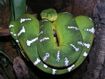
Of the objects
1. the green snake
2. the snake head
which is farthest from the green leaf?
the snake head

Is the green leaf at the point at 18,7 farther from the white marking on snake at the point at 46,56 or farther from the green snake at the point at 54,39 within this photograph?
the white marking on snake at the point at 46,56

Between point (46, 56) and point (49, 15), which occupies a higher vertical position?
point (49, 15)

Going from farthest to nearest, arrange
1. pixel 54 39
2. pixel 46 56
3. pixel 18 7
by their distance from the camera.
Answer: pixel 18 7 < pixel 54 39 < pixel 46 56

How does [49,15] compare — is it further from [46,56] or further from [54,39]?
[46,56]

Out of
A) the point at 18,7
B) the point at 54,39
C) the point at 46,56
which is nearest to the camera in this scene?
the point at 46,56

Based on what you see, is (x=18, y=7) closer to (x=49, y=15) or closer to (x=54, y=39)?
(x=49, y=15)

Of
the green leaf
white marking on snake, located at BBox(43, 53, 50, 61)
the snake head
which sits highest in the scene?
the green leaf

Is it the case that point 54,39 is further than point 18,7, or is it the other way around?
point 18,7

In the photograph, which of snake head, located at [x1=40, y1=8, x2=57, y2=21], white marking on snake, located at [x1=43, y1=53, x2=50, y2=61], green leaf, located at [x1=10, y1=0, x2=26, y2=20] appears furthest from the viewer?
green leaf, located at [x1=10, y1=0, x2=26, y2=20]

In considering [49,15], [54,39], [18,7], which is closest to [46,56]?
[54,39]

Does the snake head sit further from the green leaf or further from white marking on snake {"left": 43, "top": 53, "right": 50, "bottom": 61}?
white marking on snake {"left": 43, "top": 53, "right": 50, "bottom": 61}
